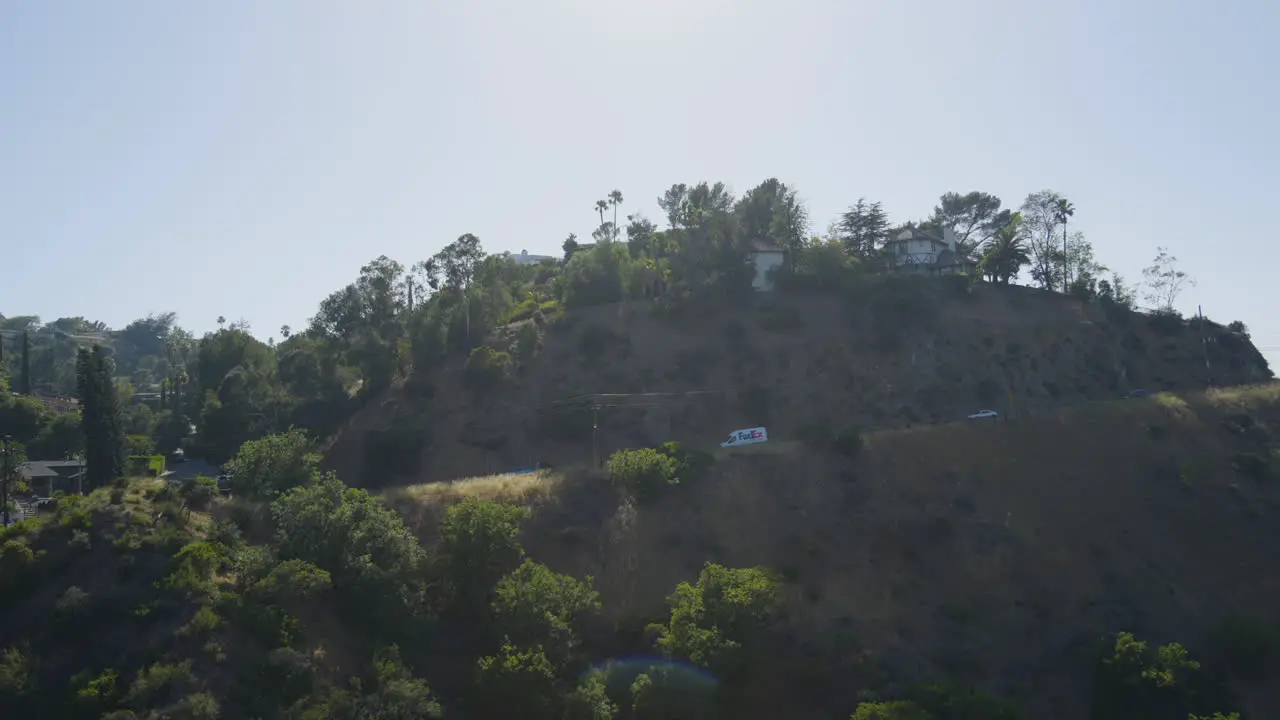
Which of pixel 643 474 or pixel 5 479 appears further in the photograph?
pixel 643 474

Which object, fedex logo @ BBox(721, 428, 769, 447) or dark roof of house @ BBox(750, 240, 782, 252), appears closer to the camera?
fedex logo @ BBox(721, 428, 769, 447)

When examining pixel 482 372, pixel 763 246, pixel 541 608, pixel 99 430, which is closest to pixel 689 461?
pixel 541 608

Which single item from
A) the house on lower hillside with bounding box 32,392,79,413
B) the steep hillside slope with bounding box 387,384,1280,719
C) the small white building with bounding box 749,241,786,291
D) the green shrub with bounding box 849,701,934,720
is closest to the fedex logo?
the steep hillside slope with bounding box 387,384,1280,719

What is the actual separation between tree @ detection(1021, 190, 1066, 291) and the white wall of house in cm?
2857

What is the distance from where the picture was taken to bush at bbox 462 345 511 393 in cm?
7462

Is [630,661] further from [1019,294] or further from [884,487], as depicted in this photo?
[1019,294]

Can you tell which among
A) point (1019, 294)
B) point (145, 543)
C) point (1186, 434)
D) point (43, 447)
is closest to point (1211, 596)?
point (1186, 434)

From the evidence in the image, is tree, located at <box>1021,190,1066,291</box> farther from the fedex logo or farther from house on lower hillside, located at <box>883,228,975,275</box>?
the fedex logo

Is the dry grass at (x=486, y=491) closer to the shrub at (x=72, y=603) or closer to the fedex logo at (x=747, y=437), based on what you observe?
the fedex logo at (x=747, y=437)

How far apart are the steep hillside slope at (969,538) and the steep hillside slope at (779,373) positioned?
24.7 ft

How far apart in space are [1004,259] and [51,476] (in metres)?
86.6

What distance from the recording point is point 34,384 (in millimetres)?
119875

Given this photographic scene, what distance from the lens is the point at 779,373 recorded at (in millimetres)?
77938

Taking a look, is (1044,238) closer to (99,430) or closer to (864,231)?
(864,231)
